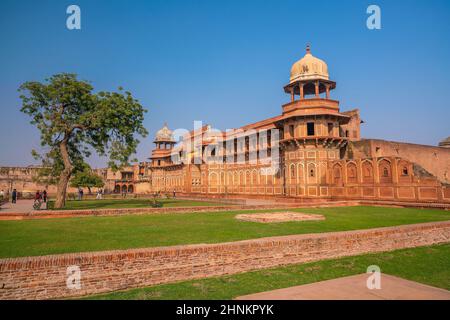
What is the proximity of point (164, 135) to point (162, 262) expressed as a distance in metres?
52.4

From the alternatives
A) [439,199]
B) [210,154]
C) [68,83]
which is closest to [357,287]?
[439,199]

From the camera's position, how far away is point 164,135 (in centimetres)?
5694

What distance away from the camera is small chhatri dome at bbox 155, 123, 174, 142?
5662 cm

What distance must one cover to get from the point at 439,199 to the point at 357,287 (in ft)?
59.1

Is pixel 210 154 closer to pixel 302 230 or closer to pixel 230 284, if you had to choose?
pixel 302 230

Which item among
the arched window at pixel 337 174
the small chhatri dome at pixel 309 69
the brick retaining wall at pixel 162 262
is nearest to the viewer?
the brick retaining wall at pixel 162 262

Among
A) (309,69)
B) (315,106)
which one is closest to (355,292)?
(315,106)

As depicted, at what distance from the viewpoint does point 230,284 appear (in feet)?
18.7

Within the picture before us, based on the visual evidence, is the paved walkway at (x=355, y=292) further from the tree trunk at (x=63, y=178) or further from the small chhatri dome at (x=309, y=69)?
the small chhatri dome at (x=309, y=69)

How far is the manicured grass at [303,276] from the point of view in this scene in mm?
5191

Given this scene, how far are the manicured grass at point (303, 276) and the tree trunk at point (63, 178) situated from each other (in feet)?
51.2

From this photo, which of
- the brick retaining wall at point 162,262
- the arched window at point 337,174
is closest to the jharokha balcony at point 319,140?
the arched window at point 337,174

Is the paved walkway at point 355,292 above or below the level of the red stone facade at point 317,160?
below

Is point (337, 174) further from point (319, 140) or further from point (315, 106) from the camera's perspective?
point (315, 106)
